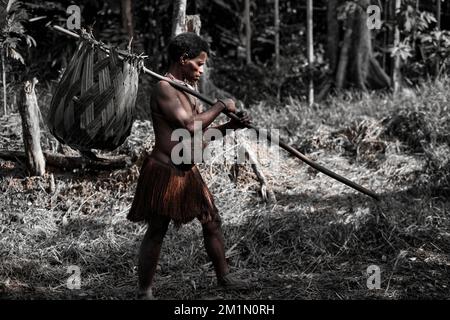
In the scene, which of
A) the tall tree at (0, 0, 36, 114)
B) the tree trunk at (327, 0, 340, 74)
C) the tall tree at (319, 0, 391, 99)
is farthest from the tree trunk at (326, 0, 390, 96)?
the tall tree at (0, 0, 36, 114)

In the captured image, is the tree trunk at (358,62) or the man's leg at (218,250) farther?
the tree trunk at (358,62)

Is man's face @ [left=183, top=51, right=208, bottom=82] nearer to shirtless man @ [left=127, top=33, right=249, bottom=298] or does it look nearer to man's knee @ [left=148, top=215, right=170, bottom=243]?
shirtless man @ [left=127, top=33, right=249, bottom=298]

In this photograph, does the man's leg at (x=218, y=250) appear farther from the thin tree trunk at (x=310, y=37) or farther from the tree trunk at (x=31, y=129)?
the thin tree trunk at (x=310, y=37)

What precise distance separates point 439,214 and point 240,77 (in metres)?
6.04

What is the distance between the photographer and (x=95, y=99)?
3379 millimetres

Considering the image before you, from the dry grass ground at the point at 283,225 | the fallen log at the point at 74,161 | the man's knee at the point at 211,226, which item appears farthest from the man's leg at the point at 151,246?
the fallen log at the point at 74,161

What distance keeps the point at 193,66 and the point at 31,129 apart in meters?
2.23

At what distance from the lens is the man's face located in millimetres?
3514

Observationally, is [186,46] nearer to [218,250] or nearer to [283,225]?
[218,250]

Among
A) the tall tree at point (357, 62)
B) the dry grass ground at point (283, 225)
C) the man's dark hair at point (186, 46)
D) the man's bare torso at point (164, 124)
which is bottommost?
the dry grass ground at point (283, 225)

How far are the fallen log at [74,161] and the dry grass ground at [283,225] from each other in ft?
0.20

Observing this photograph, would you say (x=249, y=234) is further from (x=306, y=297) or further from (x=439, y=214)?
(x=439, y=214)

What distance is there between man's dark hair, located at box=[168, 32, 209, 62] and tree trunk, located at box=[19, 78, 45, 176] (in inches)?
80.4

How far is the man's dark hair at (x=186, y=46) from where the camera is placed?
3.47 meters
